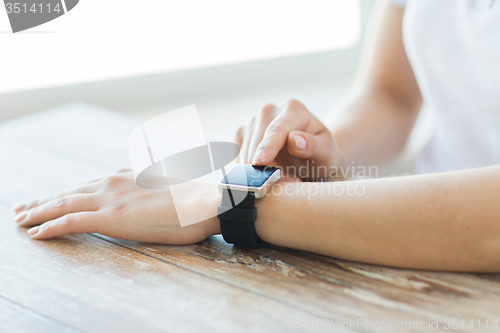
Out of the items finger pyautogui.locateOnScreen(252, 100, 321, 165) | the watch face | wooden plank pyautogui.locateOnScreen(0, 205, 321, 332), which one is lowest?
wooden plank pyautogui.locateOnScreen(0, 205, 321, 332)

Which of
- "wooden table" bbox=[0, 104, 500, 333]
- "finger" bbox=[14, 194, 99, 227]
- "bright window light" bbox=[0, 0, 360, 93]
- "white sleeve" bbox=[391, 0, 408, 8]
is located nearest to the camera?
"wooden table" bbox=[0, 104, 500, 333]

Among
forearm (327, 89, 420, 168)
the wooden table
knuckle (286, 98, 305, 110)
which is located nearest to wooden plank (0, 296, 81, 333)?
the wooden table

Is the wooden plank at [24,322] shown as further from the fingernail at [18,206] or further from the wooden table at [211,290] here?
the fingernail at [18,206]

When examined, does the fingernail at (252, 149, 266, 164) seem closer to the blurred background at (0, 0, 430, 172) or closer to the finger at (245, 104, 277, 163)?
the finger at (245, 104, 277, 163)

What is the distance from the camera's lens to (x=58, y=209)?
28.7 inches

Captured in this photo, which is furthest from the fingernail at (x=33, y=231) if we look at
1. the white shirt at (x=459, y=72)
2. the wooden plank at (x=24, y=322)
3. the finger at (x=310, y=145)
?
the white shirt at (x=459, y=72)

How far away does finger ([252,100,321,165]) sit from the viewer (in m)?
0.67

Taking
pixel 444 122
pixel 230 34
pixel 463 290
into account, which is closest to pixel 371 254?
pixel 463 290

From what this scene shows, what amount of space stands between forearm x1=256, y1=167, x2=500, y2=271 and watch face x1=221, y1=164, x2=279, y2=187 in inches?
2.1

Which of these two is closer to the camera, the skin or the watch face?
the skin

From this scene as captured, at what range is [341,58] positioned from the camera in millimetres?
4348

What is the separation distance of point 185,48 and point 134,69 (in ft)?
1.62

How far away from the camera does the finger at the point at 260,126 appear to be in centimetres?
75

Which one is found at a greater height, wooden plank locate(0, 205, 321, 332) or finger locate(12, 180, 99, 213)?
finger locate(12, 180, 99, 213)
